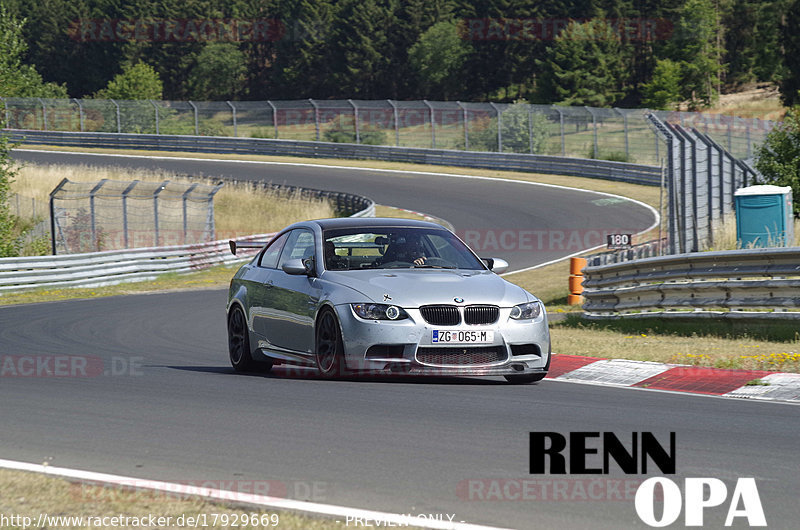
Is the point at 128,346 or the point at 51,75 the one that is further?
the point at 51,75

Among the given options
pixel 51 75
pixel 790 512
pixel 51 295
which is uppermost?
pixel 51 75

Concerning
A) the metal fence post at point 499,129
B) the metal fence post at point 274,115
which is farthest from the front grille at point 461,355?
the metal fence post at point 274,115

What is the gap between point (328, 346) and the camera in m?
9.58

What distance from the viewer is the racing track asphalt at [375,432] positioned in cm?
552

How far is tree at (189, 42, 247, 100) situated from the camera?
381 feet

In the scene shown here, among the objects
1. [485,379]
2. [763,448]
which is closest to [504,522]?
[763,448]

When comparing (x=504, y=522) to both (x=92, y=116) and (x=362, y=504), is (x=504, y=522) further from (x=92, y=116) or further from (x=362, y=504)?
(x=92, y=116)

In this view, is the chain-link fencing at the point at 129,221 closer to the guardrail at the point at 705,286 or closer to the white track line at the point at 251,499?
the guardrail at the point at 705,286

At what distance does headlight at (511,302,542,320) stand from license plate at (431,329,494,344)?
1.12 ft

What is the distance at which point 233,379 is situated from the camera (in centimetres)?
1023

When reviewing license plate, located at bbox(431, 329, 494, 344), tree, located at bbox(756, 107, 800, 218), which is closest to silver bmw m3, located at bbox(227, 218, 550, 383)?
license plate, located at bbox(431, 329, 494, 344)

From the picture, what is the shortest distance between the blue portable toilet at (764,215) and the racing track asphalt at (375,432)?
28.8ft

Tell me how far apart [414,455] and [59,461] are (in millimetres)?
2056

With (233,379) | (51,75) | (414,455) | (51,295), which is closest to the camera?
(414,455)
